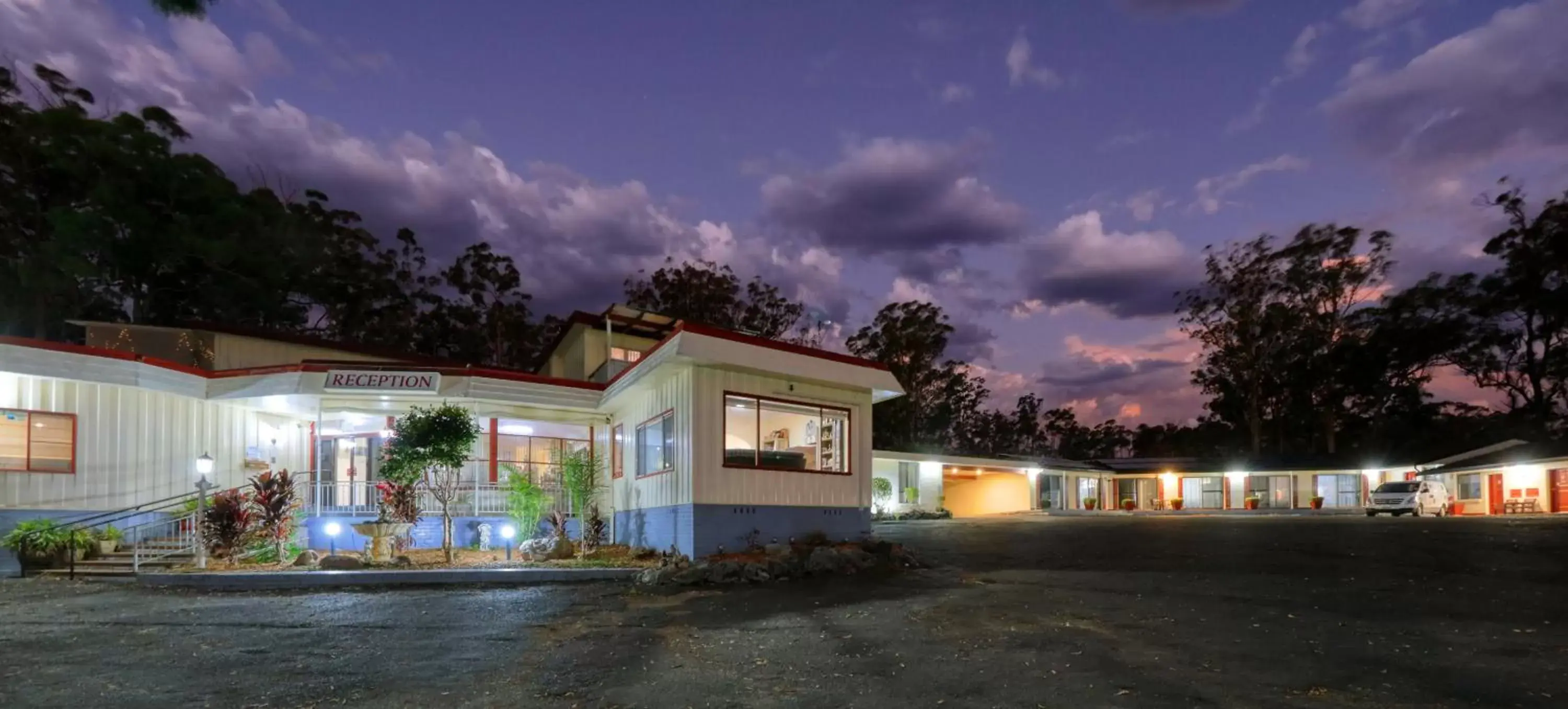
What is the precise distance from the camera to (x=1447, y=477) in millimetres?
37469

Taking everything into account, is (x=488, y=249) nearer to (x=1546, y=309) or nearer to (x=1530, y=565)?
(x=1530, y=565)

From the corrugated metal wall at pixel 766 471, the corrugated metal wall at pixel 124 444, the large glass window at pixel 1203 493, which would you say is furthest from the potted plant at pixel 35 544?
the large glass window at pixel 1203 493

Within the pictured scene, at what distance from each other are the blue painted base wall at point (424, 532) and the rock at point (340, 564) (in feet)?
9.44

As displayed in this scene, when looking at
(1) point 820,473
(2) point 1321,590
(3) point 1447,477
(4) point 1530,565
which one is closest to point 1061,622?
(2) point 1321,590

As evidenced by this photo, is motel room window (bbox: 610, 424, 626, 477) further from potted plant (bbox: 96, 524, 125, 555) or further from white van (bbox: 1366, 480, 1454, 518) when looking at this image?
white van (bbox: 1366, 480, 1454, 518)

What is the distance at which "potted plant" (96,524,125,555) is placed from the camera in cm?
1366

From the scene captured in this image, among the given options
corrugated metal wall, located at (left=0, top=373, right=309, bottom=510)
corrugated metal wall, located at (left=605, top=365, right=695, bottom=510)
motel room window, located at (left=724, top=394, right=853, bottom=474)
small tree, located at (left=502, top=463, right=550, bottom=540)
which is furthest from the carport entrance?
corrugated metal wall, located at (left=0, top=373, right=309, bottom=510)

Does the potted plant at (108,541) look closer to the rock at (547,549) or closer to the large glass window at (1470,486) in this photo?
the rock at (547,549)

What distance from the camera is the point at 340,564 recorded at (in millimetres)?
12656

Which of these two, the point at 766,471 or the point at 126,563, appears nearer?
the point at 126,563

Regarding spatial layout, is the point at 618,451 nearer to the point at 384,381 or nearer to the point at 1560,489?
the point at 384,381

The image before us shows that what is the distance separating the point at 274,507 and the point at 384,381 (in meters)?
3.15

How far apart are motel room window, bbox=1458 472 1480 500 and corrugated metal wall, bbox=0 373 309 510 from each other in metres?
41.8

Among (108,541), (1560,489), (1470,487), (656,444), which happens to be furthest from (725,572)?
(1470,487)
